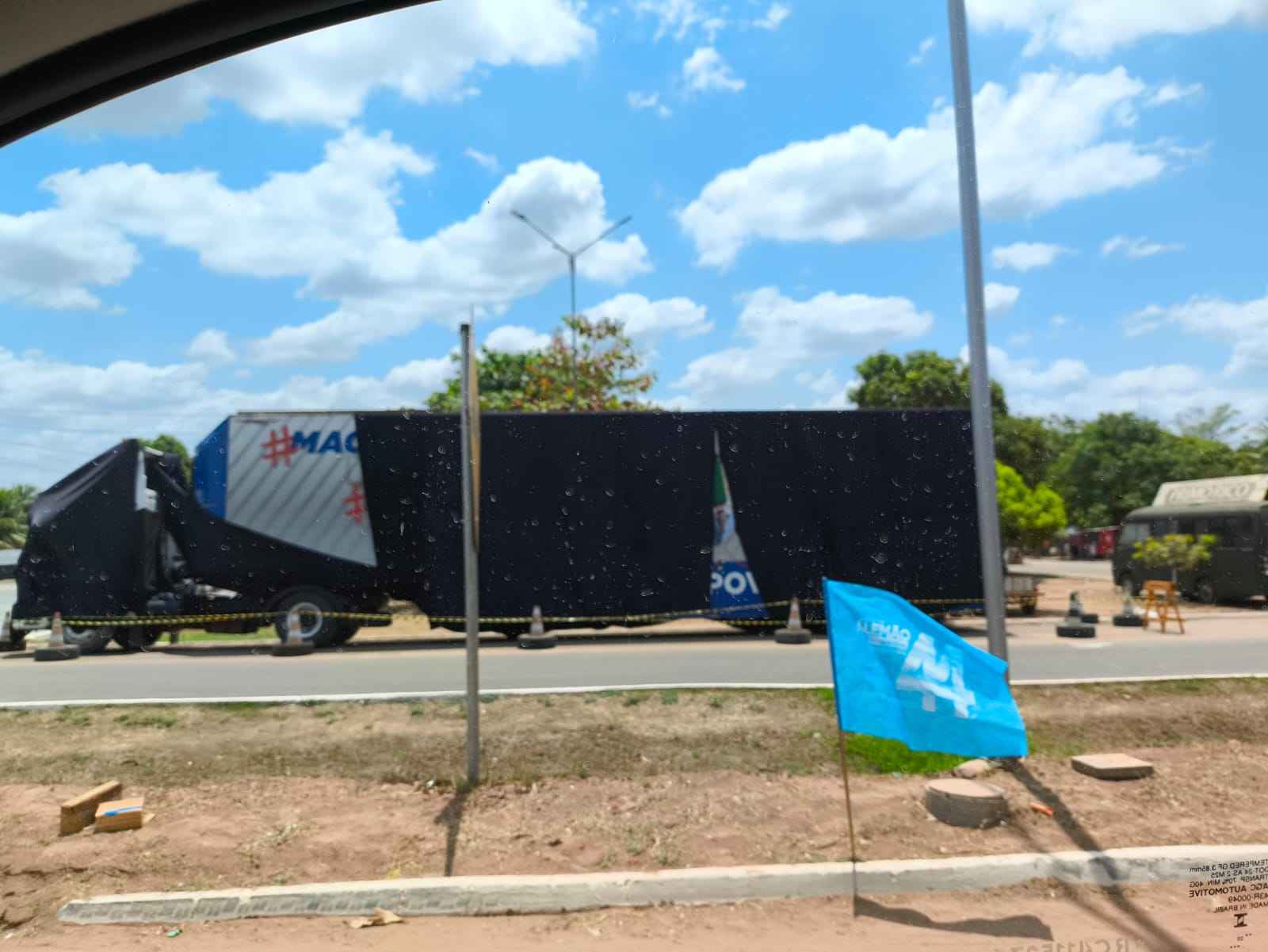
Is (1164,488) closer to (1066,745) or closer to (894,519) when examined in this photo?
(894,519)

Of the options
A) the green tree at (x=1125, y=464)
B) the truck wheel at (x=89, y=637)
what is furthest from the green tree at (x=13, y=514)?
the green tree at (x=1125, y=464)

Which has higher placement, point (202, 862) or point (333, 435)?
point (333, 435)

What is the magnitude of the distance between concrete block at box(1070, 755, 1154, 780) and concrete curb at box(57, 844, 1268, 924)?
1213mm

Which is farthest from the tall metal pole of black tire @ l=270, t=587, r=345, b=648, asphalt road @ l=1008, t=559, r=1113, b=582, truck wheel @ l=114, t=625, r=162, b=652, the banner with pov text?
asphalt road @ l=1008, t=559, r=1113, b=582

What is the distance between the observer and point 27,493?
5459 centimetres

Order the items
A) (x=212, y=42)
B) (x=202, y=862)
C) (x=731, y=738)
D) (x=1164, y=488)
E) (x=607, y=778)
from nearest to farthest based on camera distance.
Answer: (x=212, y=42), (x=202, y=862), (x=607, y=778), (x=731, y=738), (x=1164, y=488)

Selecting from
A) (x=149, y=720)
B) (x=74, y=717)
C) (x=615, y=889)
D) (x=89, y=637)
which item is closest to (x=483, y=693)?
(x=149, y=720)

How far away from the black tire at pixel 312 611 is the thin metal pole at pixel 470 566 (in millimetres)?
Result: 8536

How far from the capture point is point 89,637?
1447cm

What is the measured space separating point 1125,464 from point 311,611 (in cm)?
5248

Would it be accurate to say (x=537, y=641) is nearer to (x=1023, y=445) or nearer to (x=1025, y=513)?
(x=1025, y=513)

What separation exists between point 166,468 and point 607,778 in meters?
10.9

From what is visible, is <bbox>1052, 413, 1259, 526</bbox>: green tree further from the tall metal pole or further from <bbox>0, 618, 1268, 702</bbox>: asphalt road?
the tall metal pole

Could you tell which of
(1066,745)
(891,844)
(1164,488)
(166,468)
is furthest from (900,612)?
(1164,488)
